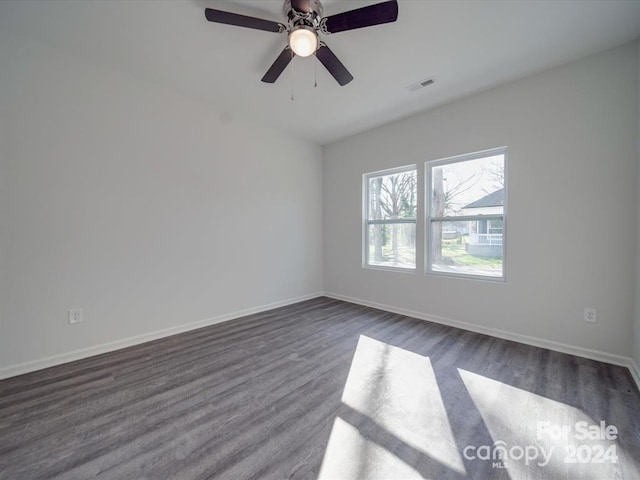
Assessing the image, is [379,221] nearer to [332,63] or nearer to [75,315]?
[332,63]

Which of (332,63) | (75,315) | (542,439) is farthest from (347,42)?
(75,315)

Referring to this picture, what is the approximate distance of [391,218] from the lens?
407 cm

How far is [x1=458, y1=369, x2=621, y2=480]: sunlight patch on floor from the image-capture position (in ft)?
4.43

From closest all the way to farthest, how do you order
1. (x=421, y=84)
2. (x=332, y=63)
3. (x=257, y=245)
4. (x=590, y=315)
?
(x=332, y=63), (x=590, y=315), (x=421, y=84), (x=257, y=245)

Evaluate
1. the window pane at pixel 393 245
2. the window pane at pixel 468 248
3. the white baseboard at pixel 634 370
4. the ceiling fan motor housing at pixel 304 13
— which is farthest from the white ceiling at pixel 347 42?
the white baseboard at pixel 634 370

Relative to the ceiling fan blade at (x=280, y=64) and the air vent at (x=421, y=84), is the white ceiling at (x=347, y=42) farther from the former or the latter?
the ceiling fan blade at (x=280, y=64)

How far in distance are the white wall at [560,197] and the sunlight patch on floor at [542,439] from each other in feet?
3.75

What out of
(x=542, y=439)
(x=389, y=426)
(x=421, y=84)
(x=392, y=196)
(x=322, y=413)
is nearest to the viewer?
(x=542, y=439)

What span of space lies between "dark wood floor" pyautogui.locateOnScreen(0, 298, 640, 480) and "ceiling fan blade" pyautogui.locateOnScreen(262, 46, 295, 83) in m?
2.62

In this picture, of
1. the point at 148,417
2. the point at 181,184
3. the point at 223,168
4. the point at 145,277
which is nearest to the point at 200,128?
the point at 223,168

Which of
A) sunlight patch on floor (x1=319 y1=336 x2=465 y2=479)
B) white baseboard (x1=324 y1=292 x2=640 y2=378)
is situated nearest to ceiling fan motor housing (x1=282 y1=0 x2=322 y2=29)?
sunlight patch on floor (x1=319 y1=336 x2=465 y2=479)

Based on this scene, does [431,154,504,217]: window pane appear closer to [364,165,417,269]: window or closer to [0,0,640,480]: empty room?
[0,0,640,480]: empty room

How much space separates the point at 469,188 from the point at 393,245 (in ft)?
4.29

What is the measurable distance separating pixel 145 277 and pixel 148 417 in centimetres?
163
